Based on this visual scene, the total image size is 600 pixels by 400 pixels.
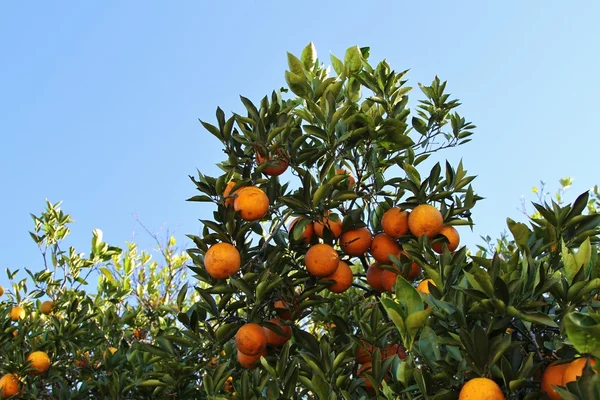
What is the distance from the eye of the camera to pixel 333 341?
304 centimetres

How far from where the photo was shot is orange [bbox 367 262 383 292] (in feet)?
9.82

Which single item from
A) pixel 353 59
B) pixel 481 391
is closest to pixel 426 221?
pixel 481 391

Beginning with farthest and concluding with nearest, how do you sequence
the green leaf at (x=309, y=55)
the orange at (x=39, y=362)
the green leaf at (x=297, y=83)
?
the orange at (x=39, y=362), the green leaf at (x=309, y=55), the green leaf at (x=297, y=83)

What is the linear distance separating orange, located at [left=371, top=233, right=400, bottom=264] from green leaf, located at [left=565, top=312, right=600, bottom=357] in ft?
4.69

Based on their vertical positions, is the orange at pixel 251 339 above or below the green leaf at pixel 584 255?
above

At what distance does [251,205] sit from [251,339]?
2.07ft

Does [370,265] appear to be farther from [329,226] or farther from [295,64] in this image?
[295,64]

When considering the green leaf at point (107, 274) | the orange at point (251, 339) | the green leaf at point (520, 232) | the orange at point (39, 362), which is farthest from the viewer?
the green leaf at point (107, 274)

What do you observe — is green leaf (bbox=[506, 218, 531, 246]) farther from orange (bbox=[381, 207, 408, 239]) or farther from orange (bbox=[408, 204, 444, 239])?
orange (bbox=[381, 207, 408, 239])

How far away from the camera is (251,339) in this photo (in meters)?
2.65

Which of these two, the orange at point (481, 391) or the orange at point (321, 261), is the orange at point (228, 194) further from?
the orange at point (481, 391)

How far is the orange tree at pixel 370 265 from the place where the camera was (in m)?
2.00

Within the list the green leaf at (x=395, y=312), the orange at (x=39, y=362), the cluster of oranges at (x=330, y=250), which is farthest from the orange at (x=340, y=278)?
the orange at (x=39, y=362)

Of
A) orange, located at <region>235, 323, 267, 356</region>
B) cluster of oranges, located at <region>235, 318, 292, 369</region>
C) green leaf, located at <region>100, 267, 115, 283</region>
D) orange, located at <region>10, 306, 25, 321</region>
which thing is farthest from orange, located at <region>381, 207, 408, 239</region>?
orange, located at <region>10, 306, 25, 321</region>
